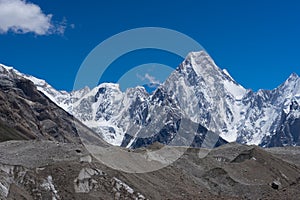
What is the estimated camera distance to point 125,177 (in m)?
72.1

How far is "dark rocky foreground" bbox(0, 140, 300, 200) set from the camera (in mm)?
65125

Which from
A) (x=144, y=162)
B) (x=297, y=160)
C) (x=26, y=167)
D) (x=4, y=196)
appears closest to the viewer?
(x=4, y=196)

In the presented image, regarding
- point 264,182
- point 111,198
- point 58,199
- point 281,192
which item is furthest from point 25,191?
point 264,182

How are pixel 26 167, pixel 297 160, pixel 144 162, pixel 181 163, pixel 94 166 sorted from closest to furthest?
pixel 26 167 → pixel 94 166 → pixel 144 162 → pixel 181 163 → pixel 297 160

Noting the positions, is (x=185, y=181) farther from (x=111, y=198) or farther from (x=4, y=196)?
(x=4, y=196)

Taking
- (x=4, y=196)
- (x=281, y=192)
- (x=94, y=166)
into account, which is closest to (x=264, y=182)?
(x=281, y=192)

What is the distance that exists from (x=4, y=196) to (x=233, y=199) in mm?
34224

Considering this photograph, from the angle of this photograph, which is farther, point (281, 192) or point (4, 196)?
point (281, 192)

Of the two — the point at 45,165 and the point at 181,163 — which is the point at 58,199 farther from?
the point at 181,163

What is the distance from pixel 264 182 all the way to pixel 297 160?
36642 mm

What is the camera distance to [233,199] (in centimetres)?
7650

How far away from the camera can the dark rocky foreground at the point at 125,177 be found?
65.1 metres

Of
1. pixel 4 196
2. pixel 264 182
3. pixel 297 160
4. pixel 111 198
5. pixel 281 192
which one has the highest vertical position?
pixel 297 160

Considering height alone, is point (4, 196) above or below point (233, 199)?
below
